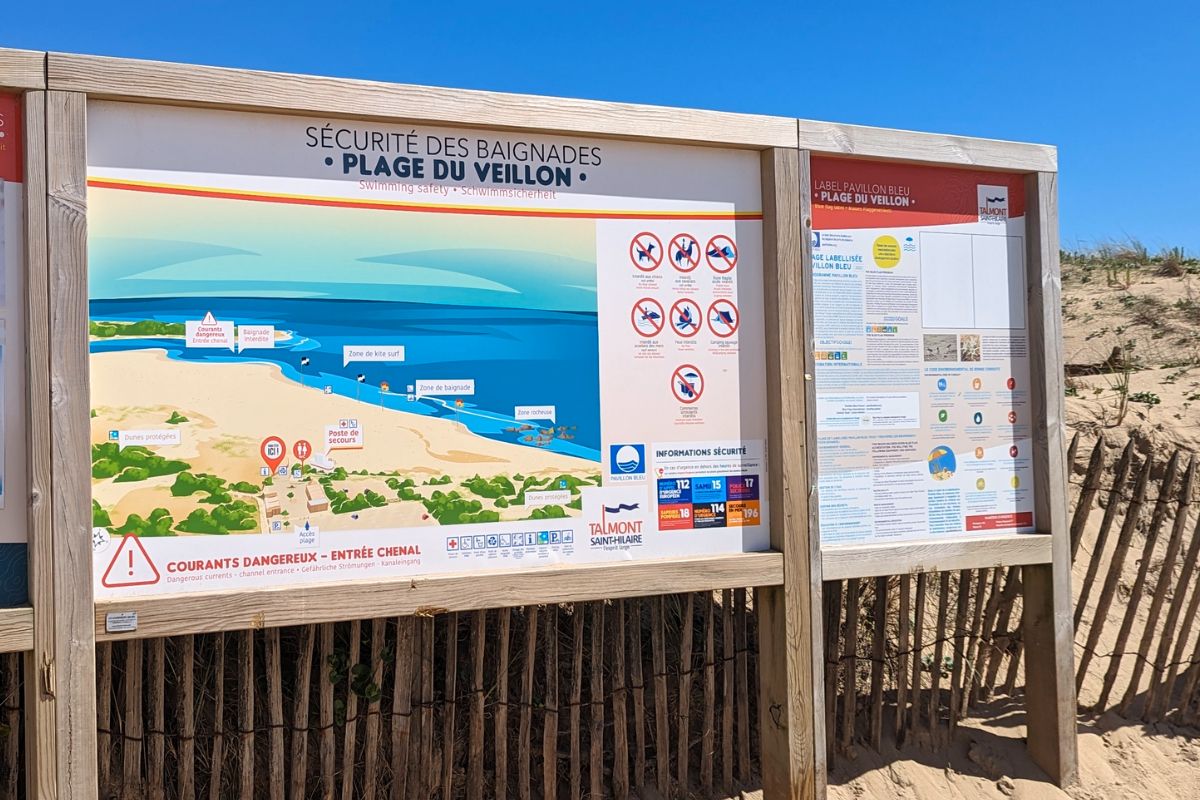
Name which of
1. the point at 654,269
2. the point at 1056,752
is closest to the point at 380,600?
the point at 654,269

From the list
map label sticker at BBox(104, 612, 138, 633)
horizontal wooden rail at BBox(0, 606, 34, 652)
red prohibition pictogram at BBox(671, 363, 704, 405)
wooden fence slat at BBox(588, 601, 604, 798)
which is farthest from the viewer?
wooden fence slat at BBox(588, 601, 604, 798)

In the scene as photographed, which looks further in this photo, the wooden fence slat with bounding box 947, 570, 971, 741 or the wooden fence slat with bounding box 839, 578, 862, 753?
the wooden fence slat with bounding box 947, 570, 971, 741

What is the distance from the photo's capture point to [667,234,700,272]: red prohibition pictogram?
159 inches

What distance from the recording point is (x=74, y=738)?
3260 mm

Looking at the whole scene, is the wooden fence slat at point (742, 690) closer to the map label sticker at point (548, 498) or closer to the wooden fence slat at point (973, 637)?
the wooden fence slat at point (973, 637)

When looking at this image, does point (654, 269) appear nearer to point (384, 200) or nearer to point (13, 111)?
point (384, 200)

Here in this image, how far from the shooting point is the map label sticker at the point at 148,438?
3309 mm

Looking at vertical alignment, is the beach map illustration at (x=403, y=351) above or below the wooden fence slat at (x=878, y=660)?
above

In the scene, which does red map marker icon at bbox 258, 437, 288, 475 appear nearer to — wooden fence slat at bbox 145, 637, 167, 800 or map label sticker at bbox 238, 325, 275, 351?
map label sticker at bbox 238, 325, 275, 351

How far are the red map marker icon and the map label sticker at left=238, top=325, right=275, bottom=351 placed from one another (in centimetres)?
31

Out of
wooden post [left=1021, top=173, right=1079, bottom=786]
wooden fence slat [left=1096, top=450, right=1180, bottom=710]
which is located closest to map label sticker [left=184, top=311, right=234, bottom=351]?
wooden post [left=1021, top=173, right=1079, bottom=786]

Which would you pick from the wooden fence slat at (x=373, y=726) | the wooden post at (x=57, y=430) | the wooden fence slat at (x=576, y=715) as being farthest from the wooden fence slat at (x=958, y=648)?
the wooden post at (x=57, y=430)

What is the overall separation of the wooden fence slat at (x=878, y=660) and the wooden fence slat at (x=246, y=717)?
2805 mm

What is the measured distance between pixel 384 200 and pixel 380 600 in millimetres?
1399
